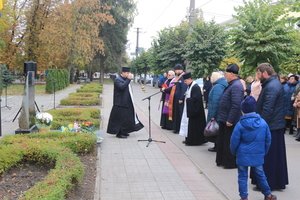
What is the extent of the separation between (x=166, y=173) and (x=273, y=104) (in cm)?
233

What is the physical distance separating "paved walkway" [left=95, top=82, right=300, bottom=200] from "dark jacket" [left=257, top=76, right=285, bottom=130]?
41.9 inches

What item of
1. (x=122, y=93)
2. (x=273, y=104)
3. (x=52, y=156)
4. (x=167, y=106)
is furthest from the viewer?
(x=167, y=106)

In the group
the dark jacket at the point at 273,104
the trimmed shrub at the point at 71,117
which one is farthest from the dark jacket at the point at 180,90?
the dark jacket at the point at 273,104

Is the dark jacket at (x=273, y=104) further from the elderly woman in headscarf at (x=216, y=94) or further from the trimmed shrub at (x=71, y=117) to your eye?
the trimmed shrub at (x=71, y=117)

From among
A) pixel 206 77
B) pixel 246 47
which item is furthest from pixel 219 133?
pixel 206 77

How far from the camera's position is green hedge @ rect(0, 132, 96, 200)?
499 centimetres

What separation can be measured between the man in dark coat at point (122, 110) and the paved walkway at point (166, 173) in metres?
0.40

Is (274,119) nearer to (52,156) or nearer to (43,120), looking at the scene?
(52,156)

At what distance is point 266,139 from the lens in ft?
19.0

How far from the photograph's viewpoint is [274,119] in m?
6.27

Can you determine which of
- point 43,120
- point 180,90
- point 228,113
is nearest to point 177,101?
point 180,90

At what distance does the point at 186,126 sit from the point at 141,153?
1.54 meters

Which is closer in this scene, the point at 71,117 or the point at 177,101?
the point at 177,101

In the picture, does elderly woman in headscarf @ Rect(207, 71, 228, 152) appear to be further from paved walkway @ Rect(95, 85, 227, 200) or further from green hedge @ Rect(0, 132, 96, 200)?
green hedge @ Rect(0, 132, 96, 200)
